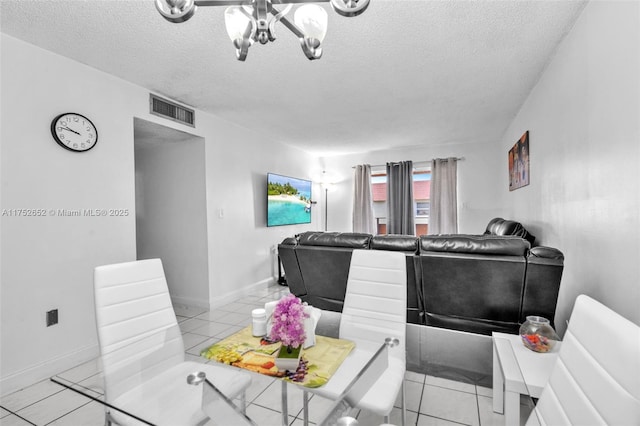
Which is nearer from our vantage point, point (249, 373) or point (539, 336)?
point (249, 373)

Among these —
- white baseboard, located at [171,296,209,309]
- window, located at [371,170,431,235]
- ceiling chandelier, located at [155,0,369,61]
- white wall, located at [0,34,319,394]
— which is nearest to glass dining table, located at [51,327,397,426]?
ceiling chandelier, located at [155,0,369,61]

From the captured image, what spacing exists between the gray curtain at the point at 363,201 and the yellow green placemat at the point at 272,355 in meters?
5.04

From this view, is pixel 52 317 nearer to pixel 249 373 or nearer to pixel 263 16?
pixel 249 373

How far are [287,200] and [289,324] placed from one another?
4.11 meters

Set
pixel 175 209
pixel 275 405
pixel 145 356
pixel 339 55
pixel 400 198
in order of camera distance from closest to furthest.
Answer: pixel 145 356 → pixel 275 405 → pixel 339 55 → pixel 175 209 → pixel 400 198

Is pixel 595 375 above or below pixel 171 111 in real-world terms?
below

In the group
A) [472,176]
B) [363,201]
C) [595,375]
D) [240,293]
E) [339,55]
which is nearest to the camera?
[595,375]

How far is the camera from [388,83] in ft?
9.42

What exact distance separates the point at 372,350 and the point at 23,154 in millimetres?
2693

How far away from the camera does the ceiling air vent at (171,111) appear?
302cm

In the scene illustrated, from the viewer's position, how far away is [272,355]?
121 centimetres

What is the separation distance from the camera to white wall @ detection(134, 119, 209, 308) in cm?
365

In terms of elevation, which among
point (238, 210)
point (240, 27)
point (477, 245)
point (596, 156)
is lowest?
point (477, 245)

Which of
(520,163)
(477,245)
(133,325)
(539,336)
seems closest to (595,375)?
(539,336)
